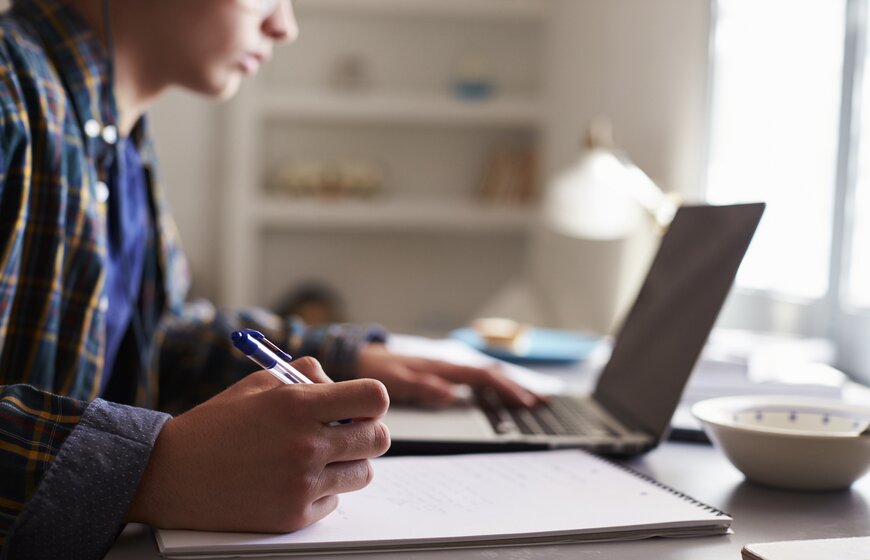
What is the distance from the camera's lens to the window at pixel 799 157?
→ 1.57 metres

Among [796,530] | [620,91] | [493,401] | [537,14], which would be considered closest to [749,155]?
[620,91]

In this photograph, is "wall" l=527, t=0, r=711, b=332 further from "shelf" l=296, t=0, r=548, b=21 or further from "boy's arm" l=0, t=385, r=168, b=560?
"boy's arm" l=0, t=385, r=168, b=560

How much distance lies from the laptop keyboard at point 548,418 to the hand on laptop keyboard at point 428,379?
0.06ft

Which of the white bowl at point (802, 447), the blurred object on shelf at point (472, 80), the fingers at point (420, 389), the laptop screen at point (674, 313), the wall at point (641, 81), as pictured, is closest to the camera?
the white bowl at point (802, 447)

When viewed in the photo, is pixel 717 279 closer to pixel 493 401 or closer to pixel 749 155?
pixel 493 401

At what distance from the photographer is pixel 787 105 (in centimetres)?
181

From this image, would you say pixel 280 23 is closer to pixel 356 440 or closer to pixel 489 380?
pixel 489 380

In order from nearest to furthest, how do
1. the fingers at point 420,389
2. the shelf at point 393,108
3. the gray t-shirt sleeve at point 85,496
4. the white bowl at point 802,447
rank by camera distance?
the gray t-shirt sleeve at point 85,496 → the white bowl at point 802,447 → the fingers at point 420,389 → the shelf at point 393,108

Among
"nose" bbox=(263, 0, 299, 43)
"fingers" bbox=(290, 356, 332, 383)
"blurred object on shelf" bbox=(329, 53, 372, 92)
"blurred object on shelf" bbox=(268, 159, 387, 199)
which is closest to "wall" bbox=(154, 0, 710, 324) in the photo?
"blurred object on shelf" bbox=(268, 159, 387, 199)

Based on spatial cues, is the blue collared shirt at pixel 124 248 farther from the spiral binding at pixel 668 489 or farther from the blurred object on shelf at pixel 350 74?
the blurred object on shelf at pixel 350 74

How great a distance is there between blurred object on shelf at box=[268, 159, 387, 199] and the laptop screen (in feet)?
8.07

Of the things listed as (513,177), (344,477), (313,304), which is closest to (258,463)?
(344,477)

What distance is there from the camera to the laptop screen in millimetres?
858

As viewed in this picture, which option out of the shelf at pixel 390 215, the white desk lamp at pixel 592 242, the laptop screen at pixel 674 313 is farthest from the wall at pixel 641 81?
the laptop screen at pixel 674 313
